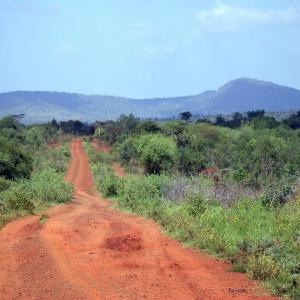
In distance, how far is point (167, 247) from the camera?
466 inches

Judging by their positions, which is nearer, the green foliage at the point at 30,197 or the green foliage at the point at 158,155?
the green foliage at the point at 30,197

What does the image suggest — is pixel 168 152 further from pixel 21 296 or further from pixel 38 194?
pixel 21 296

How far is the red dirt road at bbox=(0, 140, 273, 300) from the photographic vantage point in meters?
8.59

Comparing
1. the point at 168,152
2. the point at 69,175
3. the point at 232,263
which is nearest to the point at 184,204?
the point at 232,263

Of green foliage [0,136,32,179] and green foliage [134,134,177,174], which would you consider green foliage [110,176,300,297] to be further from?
green foliage [134,134,177,174]

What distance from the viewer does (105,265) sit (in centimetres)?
1027

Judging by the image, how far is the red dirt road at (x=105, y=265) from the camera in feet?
28.2

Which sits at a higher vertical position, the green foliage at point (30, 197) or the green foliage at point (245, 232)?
the green foliage at point (245, 232)

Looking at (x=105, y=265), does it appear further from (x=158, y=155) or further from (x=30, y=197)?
(x=158, y=155)

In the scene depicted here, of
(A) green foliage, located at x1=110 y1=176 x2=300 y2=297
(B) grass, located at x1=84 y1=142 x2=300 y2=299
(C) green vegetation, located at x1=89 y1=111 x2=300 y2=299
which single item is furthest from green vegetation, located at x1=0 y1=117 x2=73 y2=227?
(A) green foliage, located at x1=110 y1=176 x2=300 y2=297

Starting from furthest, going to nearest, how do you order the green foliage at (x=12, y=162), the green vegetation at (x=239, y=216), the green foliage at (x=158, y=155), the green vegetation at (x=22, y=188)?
the green foliage at (x=158, y=155), the green foliage at (x=12, y=162), the green vegetation at (x=22, y=188), the green vegetation at (x=239, y=216)

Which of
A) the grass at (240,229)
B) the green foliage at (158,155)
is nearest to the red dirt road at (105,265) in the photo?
the grass at (240,229)

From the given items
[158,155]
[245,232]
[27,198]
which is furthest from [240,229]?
[158,155]

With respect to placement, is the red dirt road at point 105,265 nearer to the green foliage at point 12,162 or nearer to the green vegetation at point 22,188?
the green vegetation at point 22,188
